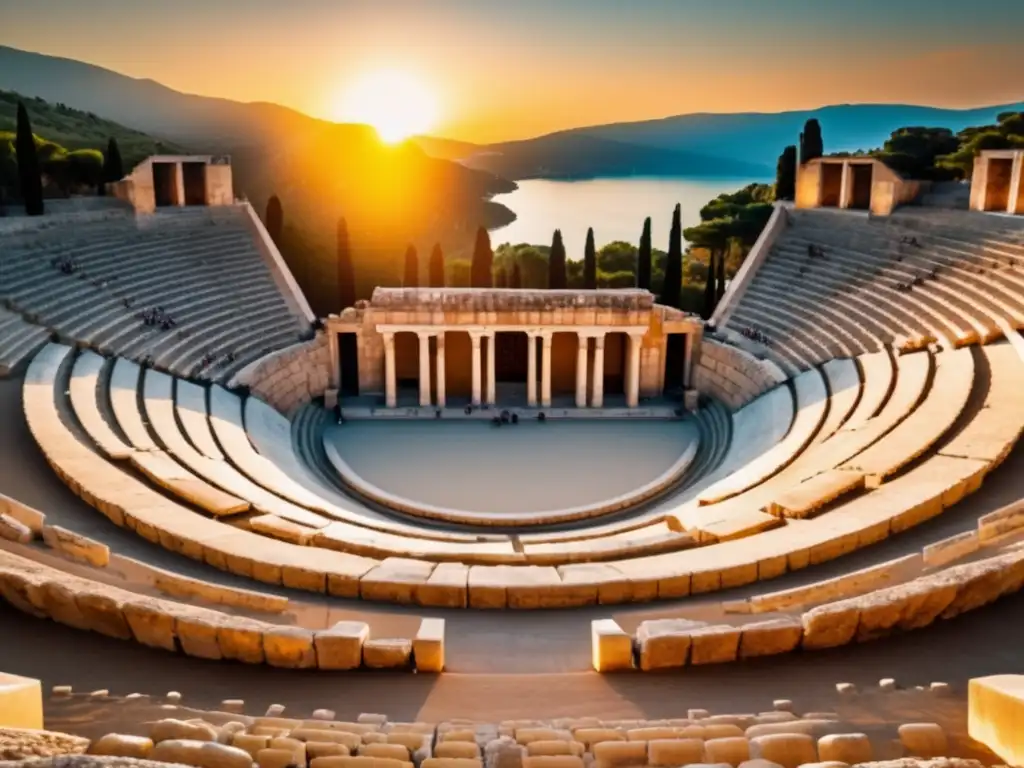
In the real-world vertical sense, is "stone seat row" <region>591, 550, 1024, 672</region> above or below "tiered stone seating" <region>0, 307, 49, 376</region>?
below

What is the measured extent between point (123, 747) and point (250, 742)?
76cm

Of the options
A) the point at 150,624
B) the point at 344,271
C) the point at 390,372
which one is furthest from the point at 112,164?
the point at 150,624

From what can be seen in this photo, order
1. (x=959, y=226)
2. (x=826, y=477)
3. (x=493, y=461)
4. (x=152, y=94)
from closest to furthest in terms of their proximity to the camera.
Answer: (x=826, y=477), (x=493, y=461), (x=959, y=226), (x=152, y=94)

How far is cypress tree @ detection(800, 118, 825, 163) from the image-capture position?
35.2 meters

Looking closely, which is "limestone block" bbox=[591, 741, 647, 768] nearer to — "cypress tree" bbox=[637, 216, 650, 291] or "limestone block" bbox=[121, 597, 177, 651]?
"limestone block" bbox=[121, 597, 177, 651]

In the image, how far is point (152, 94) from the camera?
359ft

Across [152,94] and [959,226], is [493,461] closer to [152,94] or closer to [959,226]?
[959,226]

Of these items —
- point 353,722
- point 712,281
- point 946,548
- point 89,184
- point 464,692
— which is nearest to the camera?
point 353,722

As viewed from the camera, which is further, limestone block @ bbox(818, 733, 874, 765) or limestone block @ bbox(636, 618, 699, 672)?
limestone block @ bbox(636, 618, 699, 672)

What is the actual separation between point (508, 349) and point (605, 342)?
3304mm

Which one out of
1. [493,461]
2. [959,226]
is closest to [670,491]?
[493,461]

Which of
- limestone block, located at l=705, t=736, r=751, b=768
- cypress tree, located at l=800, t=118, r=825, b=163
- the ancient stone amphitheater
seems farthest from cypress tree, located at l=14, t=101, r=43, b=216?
cypress tree, located at l=800, t=118, r=825, b=163

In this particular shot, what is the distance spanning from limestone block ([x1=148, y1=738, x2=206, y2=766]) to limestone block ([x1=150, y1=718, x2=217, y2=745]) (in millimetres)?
298

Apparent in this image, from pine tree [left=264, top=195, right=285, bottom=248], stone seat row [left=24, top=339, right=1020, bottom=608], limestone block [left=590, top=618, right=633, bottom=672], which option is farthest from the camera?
pine tree [left=264, top=195, right=285, bottom=248]
